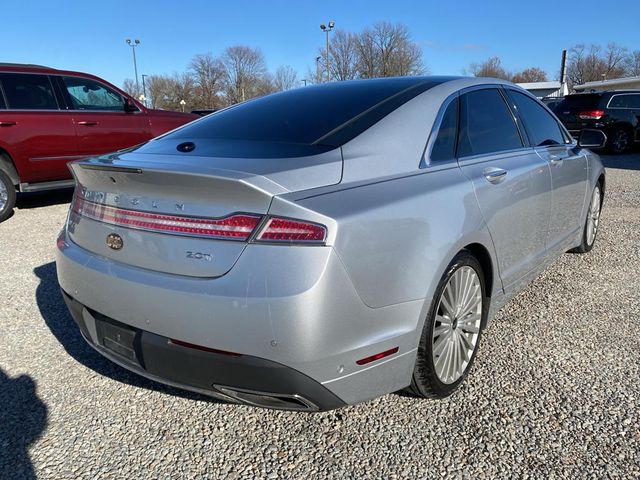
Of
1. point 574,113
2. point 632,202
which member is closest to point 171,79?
point 574,113

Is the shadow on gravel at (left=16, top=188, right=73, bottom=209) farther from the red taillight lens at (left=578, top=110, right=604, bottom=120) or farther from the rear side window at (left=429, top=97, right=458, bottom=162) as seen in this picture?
the red taillight lens at (left=578, top=110, right=604, bottom=120)

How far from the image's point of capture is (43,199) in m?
8.25

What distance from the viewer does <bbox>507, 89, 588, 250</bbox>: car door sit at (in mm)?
3482

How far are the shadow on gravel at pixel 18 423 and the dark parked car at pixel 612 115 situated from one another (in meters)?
13.8

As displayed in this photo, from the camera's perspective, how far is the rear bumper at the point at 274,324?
1745 millimetres

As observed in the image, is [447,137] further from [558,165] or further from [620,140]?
[620,140]

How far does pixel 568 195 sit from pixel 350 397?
8.68ft

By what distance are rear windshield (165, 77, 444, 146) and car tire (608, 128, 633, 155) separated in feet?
42.4

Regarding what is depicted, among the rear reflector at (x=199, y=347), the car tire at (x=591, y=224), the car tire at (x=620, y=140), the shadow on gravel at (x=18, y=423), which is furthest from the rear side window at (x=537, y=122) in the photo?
the car tire at (x=620, y=140)

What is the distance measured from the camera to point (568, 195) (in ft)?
12.4

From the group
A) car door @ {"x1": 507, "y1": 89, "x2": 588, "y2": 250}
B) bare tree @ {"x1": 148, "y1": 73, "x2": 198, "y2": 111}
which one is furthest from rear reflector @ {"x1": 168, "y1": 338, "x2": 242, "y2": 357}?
bare tree @ {"x1": 148, "y1": 73, "x2": 198, "y2": 111}

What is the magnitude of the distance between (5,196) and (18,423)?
16.6ft

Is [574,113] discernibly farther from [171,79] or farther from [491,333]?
[171,79]

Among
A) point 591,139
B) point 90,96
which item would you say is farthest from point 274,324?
point 90,96
